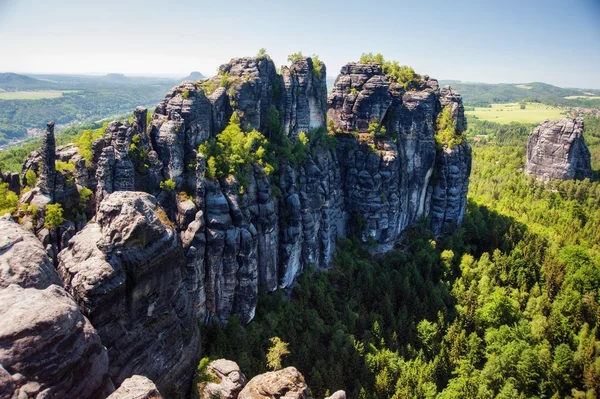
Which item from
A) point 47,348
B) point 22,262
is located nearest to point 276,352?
point 22,262

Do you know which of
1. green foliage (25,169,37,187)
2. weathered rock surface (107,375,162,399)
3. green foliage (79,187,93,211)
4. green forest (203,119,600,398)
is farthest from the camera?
green forest (203,119,600,398)

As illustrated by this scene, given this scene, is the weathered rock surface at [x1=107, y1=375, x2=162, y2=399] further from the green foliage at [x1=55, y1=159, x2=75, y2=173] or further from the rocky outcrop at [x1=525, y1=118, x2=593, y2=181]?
the rocky outcrop at [x1=525, y1=118, x2=593, y2=181]

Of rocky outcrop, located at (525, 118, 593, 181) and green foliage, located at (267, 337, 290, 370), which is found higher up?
rocky outcrop, located at (525, 118, 593, 181)

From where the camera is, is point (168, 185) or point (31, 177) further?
point (168, 185)

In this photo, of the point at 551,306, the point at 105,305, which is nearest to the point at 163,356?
the point at 105,305

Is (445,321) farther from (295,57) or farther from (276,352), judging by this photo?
(295,57)

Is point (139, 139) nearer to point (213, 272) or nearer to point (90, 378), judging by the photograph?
point (213, 272)

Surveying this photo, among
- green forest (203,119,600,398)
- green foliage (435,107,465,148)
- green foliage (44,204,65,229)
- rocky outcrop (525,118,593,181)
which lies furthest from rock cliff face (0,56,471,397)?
rocky outcrop (525,118,593,181)
